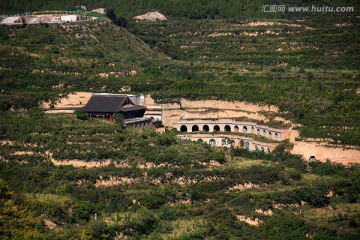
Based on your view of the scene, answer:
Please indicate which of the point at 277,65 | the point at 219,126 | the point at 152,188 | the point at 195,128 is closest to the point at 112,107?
the point at 195,128

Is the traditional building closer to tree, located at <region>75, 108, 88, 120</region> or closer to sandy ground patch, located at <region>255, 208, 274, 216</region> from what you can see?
tree, located at <region>75, 108, 88, 120</region>

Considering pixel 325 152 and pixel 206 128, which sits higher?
pixel 325 152

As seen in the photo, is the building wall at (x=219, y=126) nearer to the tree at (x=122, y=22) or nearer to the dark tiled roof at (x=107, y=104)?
the dark tiled roof at (x=107, y=104)

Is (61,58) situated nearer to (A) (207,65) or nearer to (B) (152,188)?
(A) (207,65)

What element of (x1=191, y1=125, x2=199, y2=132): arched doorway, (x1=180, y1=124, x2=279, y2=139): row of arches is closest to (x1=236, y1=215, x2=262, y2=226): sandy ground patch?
(x1=180, y1=124, x2=279, y2=139): row of arches

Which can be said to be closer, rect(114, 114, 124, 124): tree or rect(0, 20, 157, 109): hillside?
rect(114, 114, 124, 124): tree

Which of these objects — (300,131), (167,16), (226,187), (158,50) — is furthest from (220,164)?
(167,16)

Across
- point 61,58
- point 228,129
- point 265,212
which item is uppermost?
point 61,58

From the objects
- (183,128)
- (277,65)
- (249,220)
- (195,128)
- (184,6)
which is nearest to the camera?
(249,220)
